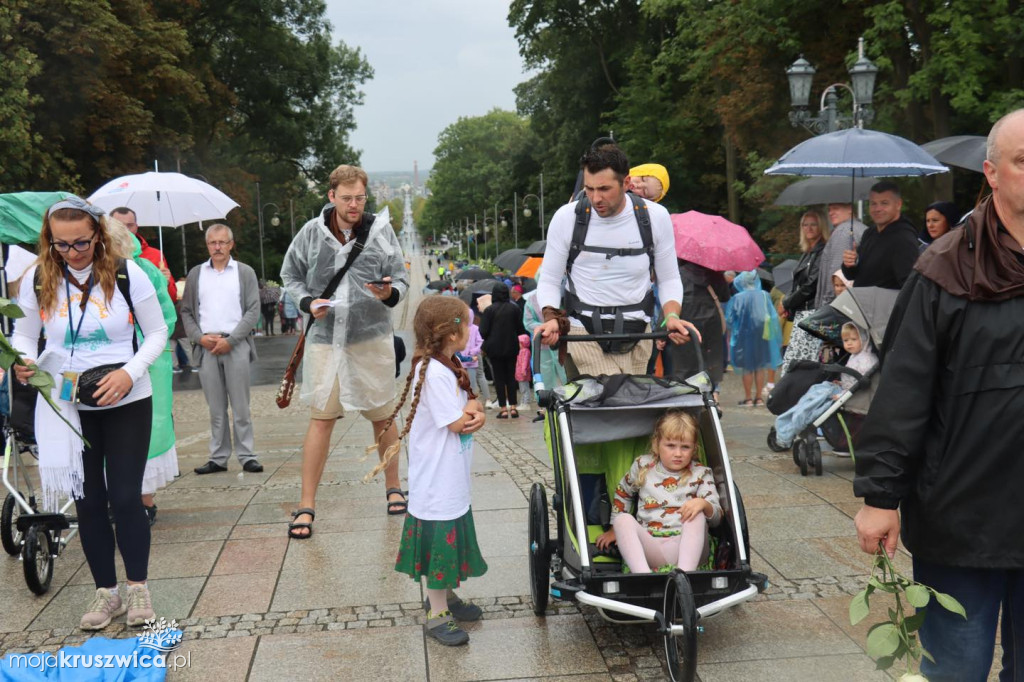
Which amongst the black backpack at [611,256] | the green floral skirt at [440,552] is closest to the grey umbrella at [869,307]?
the black backpack at [611,256]

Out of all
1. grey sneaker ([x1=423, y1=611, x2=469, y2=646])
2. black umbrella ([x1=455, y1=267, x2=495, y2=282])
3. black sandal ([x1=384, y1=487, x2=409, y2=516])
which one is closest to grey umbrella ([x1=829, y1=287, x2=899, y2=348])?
black sandal ([x1=384, y1=487, x2=409, y2=516])

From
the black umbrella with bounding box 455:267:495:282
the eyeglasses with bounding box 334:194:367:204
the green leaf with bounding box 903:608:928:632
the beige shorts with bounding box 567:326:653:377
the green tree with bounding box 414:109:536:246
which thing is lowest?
the black umbrella with bounding box 455:267:495:282

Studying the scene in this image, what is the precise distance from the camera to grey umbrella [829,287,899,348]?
283 inches

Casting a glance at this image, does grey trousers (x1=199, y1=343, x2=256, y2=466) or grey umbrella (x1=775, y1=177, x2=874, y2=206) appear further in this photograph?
grey umbrella (x1=775, y1=177, x2=874, y2=206)

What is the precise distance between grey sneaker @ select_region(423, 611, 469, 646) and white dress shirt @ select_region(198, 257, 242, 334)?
4.45 metres

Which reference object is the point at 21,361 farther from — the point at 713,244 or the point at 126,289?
the point at 713,244

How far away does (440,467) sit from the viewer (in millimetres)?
4684

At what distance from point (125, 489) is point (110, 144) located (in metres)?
25.6

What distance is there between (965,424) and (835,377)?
191 inches

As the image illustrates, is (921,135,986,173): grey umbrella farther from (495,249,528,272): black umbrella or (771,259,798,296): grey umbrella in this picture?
(495,249,528,272): black umbrella

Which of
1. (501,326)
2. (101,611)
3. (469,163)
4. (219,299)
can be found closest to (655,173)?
(219,299)

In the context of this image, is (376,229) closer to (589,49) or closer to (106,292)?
(106,292)

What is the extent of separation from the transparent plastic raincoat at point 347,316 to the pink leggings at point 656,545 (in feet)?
8.20

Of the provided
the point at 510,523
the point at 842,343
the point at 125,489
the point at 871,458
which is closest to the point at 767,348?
the point at 842,343
